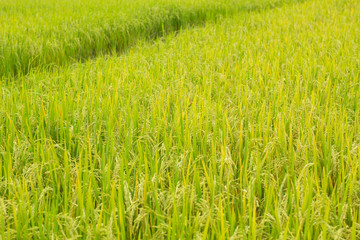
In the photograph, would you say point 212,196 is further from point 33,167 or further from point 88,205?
point 33,167

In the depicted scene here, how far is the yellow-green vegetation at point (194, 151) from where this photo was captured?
3.62 ft

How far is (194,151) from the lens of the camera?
155cm

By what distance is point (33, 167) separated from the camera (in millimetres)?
1319

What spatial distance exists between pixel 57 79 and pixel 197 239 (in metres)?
2.12

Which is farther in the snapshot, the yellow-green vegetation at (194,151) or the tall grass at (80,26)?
the tall grass at (80,26)

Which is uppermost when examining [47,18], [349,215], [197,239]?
[47,18]

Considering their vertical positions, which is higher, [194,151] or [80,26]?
[80,26]

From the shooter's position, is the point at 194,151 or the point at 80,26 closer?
the point at 194,151

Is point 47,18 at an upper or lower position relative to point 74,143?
upper

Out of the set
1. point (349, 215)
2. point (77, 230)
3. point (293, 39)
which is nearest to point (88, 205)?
point (77, 230)

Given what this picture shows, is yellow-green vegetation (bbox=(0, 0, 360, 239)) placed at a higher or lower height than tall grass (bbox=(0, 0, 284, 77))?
lower

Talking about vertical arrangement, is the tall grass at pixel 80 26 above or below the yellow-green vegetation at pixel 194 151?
above

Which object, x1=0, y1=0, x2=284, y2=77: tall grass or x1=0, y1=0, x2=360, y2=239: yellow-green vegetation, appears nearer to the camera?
x1=0, y1=0, x2=360, y2=239: yellow-green vegetation

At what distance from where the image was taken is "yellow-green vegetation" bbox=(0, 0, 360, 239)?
1.10 metres
